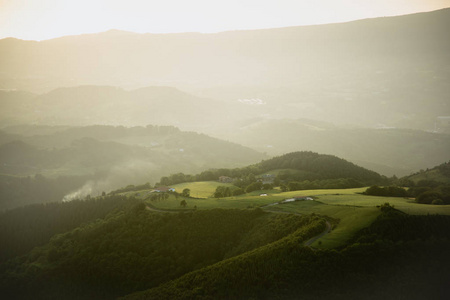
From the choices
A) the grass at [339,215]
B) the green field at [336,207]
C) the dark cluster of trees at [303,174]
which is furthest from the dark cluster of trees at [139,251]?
the dark cluster of trees at [303,174]

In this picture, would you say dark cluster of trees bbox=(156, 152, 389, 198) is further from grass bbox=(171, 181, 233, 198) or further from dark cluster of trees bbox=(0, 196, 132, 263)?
A: dark cluster of trees bbox=(0, 196, 132, 263)

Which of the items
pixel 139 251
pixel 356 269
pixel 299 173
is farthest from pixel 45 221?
pixel 356 269

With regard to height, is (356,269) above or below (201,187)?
below

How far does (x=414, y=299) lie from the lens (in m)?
50.7

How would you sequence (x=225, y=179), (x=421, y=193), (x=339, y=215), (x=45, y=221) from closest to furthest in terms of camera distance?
(x=339, y=215) → (x=421, y=193) → (x=45, y=221) → (x=225, y=179)

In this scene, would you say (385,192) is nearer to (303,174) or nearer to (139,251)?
(303,174)

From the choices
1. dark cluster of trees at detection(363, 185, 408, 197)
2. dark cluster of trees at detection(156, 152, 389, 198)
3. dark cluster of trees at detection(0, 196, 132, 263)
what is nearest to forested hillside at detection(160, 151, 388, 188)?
dark cluster of trees at detection(156, 152, 389, 198)

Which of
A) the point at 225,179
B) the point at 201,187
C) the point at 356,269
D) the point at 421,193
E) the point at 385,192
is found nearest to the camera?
the point at 356,269

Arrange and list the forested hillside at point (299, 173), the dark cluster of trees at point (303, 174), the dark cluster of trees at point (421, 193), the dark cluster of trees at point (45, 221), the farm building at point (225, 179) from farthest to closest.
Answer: the farm building at point (225, 179) → the forested hillside at point (299, 173) → the dark cluster of trees at point (303, 174) → the dark cluster of trees at point (45, 221) → the dark cluster of trees at point (421, 193)

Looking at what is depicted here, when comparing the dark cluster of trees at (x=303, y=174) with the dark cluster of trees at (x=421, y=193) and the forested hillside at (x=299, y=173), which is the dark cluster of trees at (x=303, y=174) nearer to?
the forested hillside at (x=299, y=173)

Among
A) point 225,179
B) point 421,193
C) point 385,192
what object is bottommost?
point 421,193

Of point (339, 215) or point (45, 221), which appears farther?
point (45, 221)

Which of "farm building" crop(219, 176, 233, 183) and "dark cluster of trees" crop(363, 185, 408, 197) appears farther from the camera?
"farm building" crop(219, 176, 233, 183)

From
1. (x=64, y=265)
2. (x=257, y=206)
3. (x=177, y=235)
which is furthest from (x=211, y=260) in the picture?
(x=64, y=265)
